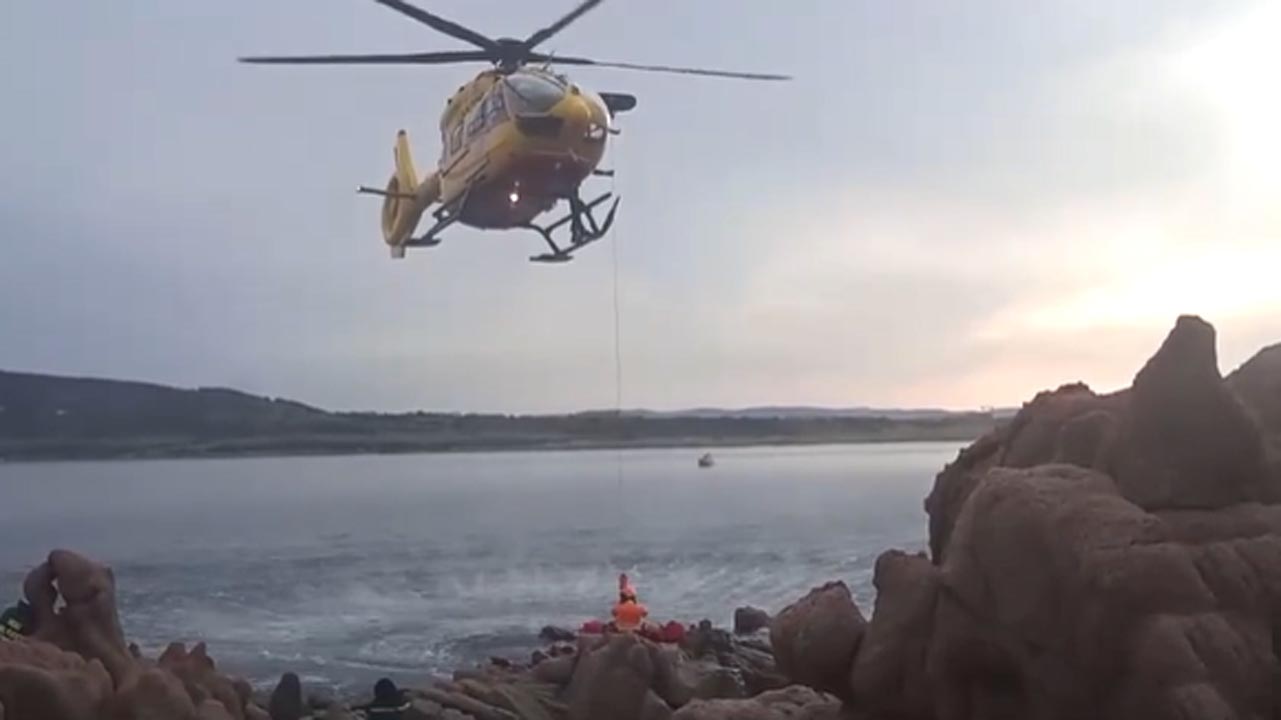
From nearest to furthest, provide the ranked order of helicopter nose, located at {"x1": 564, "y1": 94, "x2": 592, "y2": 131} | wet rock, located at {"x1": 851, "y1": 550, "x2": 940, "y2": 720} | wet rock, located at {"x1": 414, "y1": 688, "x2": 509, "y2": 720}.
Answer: wet rock, located at {"x1": 851, "y1": 550, "x2": 940, "y2": 720} → wet rock, located at {"x1": 414, "y1": 688, "x2": 509, "y2": 720} → helicopter nose, located at {"x1": 564, "y1": 94, "x2": 592, "y2": 131}

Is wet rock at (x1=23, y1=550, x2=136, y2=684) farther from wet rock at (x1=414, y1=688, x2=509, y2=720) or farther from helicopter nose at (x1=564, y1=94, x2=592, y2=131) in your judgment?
helicopter nose at (x1=564, y1=94, x2=592, y2=131)

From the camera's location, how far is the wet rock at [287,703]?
15.1 meters

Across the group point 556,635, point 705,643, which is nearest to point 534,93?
point 705,643

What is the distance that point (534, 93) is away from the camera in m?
17.1

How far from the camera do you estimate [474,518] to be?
67.9 meters

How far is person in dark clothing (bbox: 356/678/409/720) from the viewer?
14250 millimetres

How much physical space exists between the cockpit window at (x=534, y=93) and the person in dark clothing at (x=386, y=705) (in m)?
6.52

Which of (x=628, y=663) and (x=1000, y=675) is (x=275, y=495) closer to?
(x=628, y=663)

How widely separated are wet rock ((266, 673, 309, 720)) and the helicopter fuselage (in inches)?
244

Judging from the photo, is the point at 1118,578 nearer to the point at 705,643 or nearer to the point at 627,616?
the point at 627,616

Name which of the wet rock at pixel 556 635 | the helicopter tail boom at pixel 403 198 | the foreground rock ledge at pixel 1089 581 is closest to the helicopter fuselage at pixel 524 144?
the helicopter tail boom at pixel 403 198

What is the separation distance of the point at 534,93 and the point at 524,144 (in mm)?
586

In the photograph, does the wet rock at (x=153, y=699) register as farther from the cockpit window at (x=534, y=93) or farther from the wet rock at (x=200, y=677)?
the cockpit window at (x=534, y=93)

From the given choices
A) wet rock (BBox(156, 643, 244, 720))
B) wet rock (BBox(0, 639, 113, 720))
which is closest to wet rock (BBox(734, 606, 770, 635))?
wet rock (BBox(156, 643, 244, 720))
